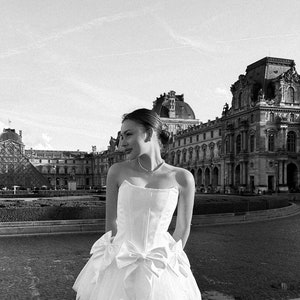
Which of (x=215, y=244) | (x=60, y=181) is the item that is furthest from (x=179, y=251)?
(x=60, y=181)

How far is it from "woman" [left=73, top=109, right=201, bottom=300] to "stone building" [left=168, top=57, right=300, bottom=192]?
202 ft

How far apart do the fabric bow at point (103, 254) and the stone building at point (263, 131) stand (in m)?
61.6

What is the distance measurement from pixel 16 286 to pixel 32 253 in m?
4.43

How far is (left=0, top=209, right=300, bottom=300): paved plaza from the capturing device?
8.96m

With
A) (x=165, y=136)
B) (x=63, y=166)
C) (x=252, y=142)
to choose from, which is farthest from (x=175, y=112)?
(x=165, y=136)

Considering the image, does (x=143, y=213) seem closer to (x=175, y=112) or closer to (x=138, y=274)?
(x=138, y=274)

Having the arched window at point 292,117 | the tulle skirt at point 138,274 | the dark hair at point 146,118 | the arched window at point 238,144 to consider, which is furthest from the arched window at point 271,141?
the dark hair at point 146,118

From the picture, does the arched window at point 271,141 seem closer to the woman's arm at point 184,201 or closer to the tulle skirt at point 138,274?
the woman's arm at point 184,201

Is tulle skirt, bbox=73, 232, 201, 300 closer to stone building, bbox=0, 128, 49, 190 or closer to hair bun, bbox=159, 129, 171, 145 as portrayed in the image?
hair bun, bbox=159, 129, 171, 145

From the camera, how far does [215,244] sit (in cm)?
1569

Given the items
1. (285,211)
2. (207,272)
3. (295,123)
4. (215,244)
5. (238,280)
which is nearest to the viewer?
(238,280)

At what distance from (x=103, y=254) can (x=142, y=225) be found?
45 centimetres

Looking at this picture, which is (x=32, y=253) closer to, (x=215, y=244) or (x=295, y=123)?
(x=215, y=244)

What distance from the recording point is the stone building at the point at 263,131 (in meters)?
64.1
